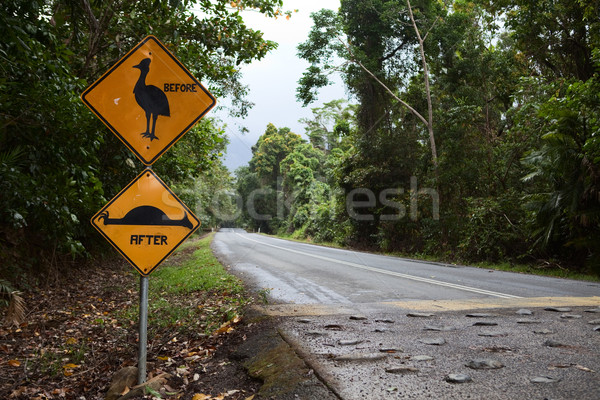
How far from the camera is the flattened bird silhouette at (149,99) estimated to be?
12.9 feet

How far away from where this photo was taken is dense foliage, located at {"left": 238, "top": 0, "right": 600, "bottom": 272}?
11766 millimetres

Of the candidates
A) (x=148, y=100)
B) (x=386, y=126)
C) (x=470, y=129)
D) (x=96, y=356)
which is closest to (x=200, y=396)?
(x=96, y=356)

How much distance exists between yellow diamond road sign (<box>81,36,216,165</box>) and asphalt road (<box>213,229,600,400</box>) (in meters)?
2.37

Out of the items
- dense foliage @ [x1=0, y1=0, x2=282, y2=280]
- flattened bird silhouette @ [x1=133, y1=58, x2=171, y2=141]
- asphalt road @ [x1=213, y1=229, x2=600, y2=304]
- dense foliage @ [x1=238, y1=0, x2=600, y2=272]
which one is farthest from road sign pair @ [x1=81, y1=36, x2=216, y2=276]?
dense foliage @ [x1=238, y1=0, x2=600, y2=272]

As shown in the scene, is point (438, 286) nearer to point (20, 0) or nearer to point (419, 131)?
point (20, 0)

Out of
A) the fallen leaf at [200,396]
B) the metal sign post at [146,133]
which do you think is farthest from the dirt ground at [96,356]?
the metal sign post at [146,133]

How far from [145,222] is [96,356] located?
6.99 ft

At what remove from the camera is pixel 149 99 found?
13.0 ft

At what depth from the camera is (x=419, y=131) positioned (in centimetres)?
2123

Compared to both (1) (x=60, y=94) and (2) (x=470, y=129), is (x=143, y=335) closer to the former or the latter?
(1) (x=60, y=94)

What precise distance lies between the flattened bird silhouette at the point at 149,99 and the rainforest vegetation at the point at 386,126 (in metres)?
1.66

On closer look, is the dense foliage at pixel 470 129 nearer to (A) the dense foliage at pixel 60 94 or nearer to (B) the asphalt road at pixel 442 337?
(B) the asphalt road at pixel 442 337

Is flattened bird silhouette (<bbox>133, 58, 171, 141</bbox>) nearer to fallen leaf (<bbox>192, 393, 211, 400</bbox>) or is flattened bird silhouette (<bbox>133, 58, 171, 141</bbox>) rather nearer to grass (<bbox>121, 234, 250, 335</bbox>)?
fallen leaf (<bbox>192, 393, 211, 400</bbox>)

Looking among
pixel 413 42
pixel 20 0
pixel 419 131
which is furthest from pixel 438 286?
pixel 413 42
